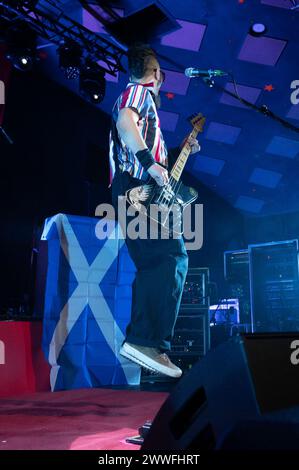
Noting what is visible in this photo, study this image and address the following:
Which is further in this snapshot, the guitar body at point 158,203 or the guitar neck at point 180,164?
the guitar neck at point 180,164

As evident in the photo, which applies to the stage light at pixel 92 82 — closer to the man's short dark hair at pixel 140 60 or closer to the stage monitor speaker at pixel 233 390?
the man's short dark hair at pixel 140 60

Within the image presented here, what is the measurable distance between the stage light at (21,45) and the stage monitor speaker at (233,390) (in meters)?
Result: 5.90

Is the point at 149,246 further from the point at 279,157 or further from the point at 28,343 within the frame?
the point at 279,157

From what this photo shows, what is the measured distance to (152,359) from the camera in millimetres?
2234

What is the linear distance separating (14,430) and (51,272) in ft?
5.62

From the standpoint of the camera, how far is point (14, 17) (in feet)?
18.8

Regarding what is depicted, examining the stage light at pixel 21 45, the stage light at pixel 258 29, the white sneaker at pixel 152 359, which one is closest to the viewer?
the white sneaker at pixel 152 359

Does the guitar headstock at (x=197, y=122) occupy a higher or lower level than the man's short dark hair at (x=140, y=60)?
lower

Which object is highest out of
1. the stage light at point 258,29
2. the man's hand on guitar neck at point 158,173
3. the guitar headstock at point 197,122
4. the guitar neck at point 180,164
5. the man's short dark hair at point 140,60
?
the stage light at point 258,29

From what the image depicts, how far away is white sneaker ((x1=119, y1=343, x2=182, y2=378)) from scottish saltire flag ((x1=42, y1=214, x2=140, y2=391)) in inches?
37.6

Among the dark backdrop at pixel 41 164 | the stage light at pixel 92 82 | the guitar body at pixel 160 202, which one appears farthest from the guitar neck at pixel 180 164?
the stage light at pixel 92 82

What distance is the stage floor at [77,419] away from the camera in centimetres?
131

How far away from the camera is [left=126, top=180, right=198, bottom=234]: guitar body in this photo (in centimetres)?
242

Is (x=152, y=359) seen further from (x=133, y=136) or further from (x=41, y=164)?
(x=41, y=164)
